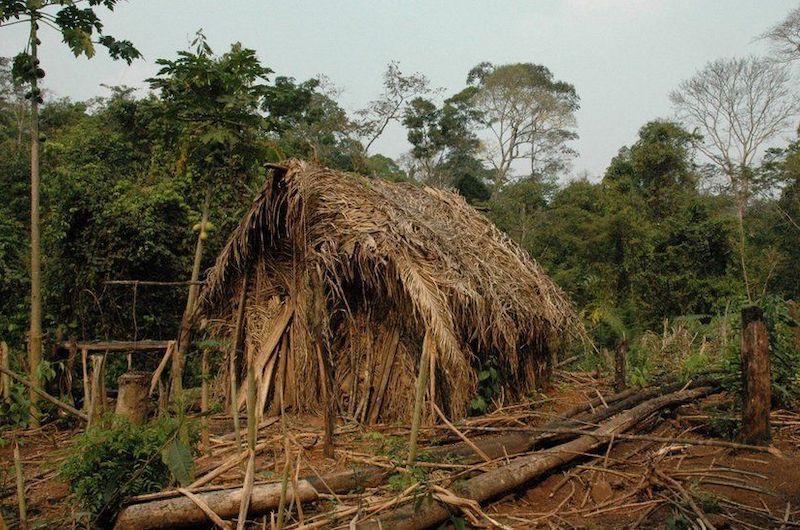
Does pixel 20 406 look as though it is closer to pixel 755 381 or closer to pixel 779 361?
pixel 755 381

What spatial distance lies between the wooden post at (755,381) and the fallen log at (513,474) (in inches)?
38.4

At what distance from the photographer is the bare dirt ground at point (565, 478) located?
13.4 ft

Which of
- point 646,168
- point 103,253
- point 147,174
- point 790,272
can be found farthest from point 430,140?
point 103,253

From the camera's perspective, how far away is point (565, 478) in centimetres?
495

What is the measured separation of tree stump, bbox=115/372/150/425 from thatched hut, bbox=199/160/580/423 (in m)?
1.84

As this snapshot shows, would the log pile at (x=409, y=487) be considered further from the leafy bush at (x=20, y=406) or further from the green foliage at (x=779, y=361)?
the leafy bush at (x=20, y=406)

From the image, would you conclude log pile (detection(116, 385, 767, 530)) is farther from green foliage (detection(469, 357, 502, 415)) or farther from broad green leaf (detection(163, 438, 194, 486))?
green foliage (detection(469, 357, 502, 415))

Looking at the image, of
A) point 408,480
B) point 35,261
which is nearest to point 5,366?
point 35,261

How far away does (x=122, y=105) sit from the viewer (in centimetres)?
1588

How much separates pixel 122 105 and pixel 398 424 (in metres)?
13.3

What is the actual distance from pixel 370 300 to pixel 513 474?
2.99m

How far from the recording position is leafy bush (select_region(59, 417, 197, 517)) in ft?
12.3

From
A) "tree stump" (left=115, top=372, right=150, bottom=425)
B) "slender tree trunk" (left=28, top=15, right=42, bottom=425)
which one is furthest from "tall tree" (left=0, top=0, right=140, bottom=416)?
"tree stump" (left=115, top=372, right=150, bottom=425)

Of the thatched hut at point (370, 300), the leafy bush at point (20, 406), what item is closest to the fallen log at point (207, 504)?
the thatched hut at point (370, 300)
